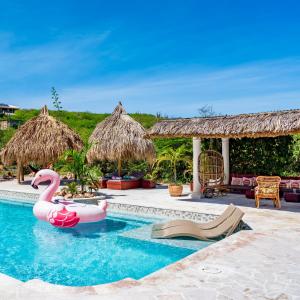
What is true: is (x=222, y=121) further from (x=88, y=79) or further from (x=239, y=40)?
(x=88, y=79)

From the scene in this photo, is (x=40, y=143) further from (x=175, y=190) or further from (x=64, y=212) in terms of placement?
(x=64, y=212)

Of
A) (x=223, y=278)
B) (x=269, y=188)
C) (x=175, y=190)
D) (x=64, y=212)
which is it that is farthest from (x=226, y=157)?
(x=223, y=278)

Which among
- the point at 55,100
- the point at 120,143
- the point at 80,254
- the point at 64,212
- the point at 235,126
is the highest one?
the point at 55,100

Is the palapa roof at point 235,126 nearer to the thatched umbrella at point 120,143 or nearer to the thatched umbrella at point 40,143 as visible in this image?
the thatched umbrella at point 120,143

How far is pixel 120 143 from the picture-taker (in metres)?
15.4

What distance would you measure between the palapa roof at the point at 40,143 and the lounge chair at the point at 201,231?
35.1ft

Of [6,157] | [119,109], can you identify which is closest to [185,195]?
[119,109]

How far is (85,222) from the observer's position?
871cm

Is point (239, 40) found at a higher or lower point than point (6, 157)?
higher

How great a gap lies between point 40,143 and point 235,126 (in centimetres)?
995

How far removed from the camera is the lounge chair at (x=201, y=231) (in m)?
7.43

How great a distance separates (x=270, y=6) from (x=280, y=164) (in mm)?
5925

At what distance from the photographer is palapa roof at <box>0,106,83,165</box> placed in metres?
17.1

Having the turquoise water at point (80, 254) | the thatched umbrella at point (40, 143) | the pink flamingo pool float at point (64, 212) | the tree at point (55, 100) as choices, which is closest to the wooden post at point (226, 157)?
the turquoise water at point (80, 254)
